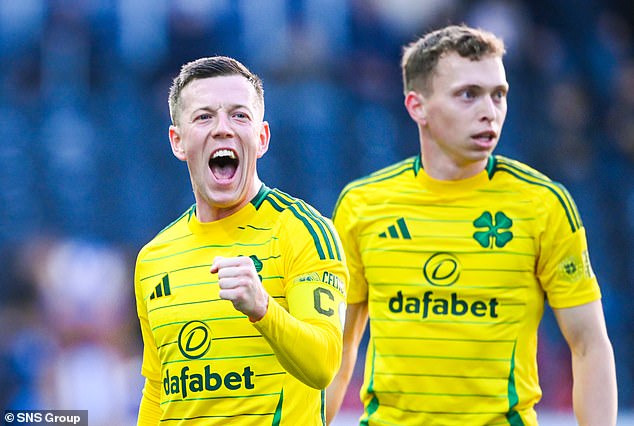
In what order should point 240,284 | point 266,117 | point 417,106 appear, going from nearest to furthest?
point 240,284 < point 417,106 < point 266,117

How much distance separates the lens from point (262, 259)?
3.45 metres

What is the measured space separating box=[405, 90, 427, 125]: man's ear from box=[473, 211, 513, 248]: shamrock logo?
502mm

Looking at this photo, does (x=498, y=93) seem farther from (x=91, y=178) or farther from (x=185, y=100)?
(x=91, y=178)

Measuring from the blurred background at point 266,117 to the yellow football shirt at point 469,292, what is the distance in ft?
14.8

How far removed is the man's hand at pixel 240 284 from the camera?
9.52ft

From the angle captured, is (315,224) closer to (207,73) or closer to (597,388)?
(207,73)

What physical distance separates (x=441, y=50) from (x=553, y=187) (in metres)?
0.72

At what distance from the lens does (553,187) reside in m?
4.27

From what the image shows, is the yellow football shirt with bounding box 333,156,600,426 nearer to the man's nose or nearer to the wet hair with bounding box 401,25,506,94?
the wet hair with bounding box 401,25,506,94

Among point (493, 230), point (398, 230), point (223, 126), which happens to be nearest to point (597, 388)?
point (493, 230)

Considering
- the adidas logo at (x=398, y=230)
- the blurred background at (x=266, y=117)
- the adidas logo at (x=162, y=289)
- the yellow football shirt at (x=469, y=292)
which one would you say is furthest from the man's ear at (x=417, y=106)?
the blurred background at (x=266, y=117)

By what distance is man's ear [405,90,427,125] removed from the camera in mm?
4574

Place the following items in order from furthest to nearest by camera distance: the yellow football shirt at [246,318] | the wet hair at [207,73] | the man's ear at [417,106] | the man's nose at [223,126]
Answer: the man's ear at [417,106] < the wet hair at [207,73] < the man's nose at [223,126] < the yellow football shirt at [246,318]

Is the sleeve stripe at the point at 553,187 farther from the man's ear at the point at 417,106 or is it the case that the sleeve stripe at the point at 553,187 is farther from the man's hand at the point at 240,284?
the man's hand at the point at 240,284
